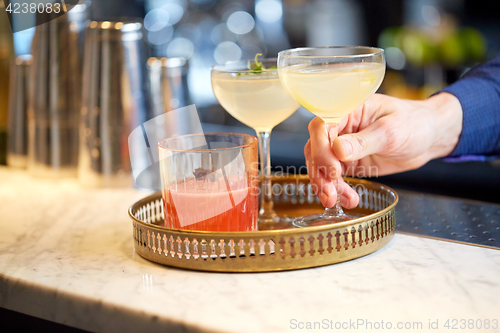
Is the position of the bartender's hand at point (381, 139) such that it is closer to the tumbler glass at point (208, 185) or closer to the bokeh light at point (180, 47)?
the tumbler glass at point (208, 185)

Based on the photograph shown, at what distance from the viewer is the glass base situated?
942 mm

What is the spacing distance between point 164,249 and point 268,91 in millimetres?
432

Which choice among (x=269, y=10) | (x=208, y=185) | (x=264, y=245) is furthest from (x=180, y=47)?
(x=264, y=245)

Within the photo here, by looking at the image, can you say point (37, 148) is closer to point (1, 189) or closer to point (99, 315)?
point (1, 189)

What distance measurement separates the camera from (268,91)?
108 centimetres

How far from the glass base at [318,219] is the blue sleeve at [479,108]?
518mm

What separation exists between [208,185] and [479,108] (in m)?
0.87

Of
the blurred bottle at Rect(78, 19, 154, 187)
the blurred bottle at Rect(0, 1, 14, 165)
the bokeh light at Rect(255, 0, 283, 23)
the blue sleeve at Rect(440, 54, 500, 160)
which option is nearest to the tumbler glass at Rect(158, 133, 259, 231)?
the blurred bottle at Rect(78, 19, 154, 187)

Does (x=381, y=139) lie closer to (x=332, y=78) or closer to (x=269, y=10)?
(x=332, y=78)

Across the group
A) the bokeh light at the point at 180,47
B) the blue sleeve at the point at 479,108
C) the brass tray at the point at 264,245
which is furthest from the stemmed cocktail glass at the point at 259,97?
the bokeh light at the point at 180,47

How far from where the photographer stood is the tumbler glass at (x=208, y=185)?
841mm

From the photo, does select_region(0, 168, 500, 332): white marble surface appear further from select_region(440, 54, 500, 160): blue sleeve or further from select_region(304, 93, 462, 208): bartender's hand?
select_region(440, 54, 500, 160): blue sleeve

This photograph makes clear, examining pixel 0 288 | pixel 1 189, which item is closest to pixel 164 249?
pixel 0 288

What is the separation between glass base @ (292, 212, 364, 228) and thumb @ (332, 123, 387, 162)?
0.11 meters
